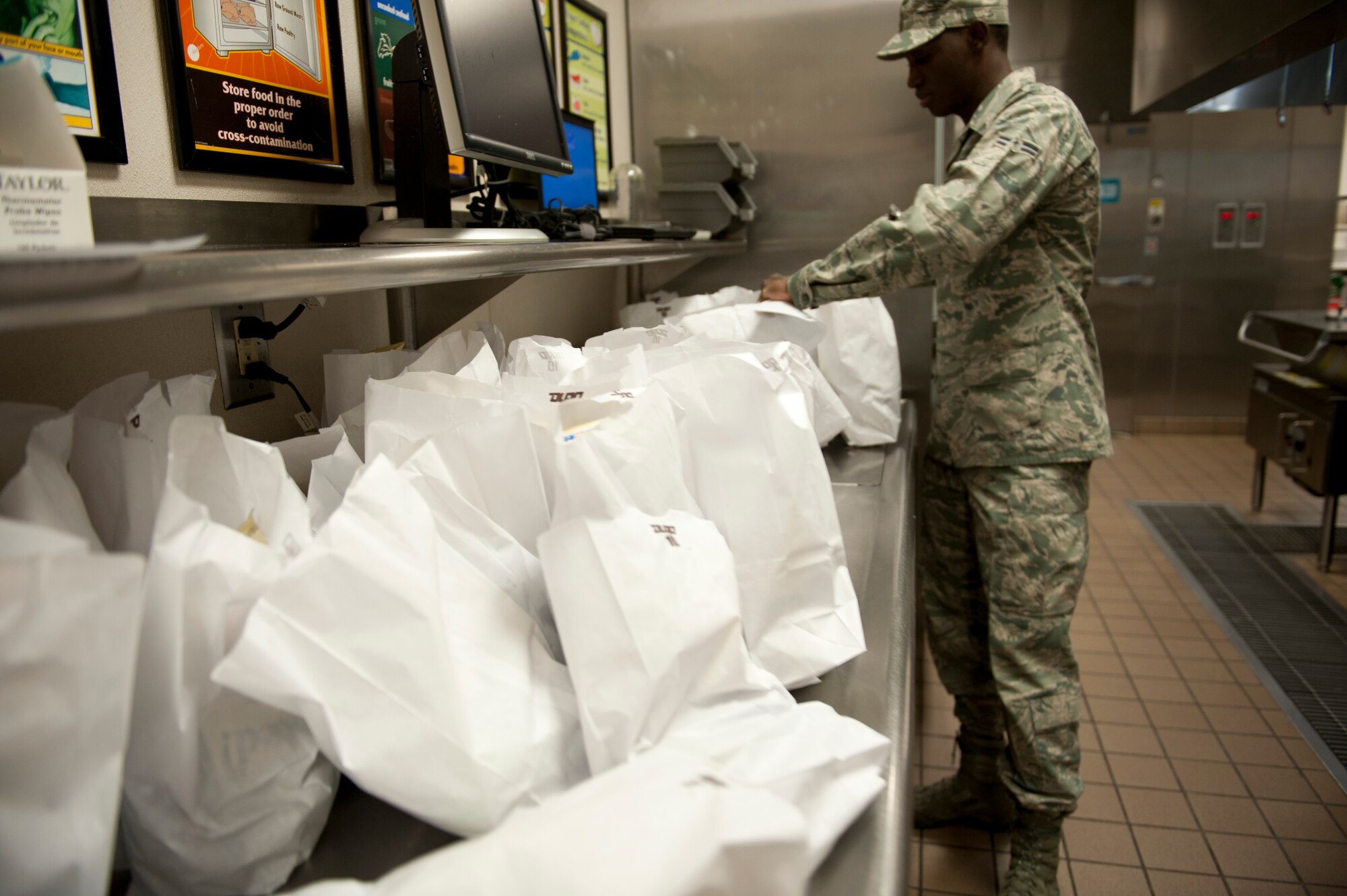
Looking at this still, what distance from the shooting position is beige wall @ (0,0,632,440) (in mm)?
929

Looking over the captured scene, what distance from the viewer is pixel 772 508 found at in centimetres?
95

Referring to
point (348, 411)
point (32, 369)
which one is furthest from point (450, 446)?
point (32, 369)

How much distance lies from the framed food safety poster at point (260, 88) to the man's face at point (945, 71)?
47.2 inches

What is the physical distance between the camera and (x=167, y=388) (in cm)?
78

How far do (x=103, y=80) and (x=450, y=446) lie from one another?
64cm

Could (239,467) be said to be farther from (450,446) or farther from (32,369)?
(32,369)

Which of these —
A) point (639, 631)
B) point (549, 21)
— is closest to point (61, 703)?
point (639, 631)

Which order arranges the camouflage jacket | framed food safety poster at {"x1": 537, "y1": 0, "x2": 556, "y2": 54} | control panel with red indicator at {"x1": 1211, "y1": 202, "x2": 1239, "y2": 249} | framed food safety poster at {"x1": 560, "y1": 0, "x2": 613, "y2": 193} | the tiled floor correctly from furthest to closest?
control panel with red indicator at {"x1": 1211, "y1": 202, "x2": 1239, "y2": 249}, framed food safety poster at {"x1": 560, "y1": 0, "x2": 613, "y2": 193}, framed food safety poster at {"x1": 537, "y1": 0, "x2": 556, "y2": 54}, the tiled floor, the camouflage jacket

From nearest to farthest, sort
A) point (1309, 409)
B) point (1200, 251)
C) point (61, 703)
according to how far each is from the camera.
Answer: point (61, 703)
point (1309, 409)
point (1200, 251)

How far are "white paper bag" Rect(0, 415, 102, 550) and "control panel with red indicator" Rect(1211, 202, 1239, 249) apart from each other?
22.5 feet

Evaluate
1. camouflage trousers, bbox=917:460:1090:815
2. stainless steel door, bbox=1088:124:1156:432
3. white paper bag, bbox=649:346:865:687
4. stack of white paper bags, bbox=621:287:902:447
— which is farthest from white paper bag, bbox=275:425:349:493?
stainless steel door, bbox=1088:124:1156:432

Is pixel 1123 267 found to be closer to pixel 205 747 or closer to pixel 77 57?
pixel 77 57

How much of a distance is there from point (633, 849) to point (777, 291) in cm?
148

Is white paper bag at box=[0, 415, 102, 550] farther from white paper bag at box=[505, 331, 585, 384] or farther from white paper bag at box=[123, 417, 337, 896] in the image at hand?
white paper bag at box=[505, 331, 585, 384]
